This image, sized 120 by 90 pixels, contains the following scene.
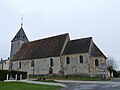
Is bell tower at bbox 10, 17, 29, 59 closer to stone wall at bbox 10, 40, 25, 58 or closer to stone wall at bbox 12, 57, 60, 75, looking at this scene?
stone wall at bbox 10, 40, 25, 58

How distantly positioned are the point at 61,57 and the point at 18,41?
17008 mm

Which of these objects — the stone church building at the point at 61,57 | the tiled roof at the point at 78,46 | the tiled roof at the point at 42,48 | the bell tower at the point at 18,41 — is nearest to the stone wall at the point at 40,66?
the stone church building at the point at 61,57

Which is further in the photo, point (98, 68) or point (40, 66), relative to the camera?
point (40, 66)

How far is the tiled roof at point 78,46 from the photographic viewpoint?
38.2 m

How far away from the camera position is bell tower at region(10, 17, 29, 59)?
52316 mm

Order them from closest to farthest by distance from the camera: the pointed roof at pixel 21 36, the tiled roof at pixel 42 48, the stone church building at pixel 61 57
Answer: the stone church building at pixel 61 57, the tiled roof at pixel 42 48, the pointed roof at pixel 21 36

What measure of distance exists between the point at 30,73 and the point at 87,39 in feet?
52.2

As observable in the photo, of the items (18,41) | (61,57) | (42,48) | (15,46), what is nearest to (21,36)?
(18,41)

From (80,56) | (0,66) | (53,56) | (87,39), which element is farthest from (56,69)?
(0,66)

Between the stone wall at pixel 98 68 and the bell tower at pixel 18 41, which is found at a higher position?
the bell tower at pixel 18 41

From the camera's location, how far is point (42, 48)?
4534 centimetres

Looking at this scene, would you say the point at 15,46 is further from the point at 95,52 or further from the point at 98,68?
the point at 98,68

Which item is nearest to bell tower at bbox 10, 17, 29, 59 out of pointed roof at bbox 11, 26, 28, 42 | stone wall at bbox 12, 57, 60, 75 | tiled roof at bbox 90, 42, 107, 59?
pointed roof at bbox 11, 26, 28, 42

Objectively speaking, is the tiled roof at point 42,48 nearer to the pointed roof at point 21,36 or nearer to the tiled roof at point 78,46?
the tiled roof at point 78,46
